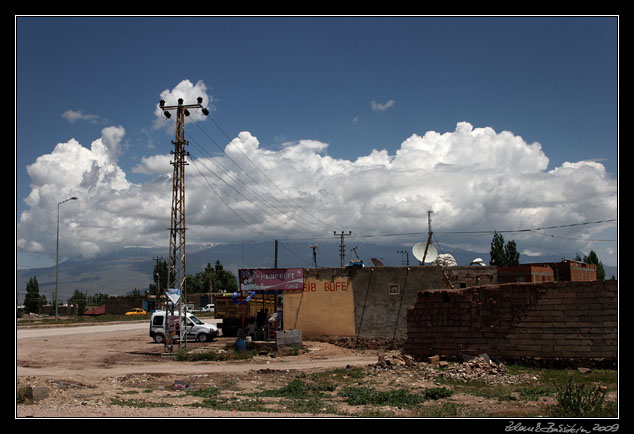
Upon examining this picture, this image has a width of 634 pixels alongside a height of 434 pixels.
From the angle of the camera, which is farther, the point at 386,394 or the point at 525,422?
the point at 386,394

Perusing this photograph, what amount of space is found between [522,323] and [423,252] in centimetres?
1719

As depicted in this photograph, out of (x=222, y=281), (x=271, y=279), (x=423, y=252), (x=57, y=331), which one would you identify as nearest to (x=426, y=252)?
(x=423, y=252)

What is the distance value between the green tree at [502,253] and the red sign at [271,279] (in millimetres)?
60211

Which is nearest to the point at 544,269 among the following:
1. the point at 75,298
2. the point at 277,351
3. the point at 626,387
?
the point at 277,351

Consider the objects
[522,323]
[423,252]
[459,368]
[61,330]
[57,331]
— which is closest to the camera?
[459,368]

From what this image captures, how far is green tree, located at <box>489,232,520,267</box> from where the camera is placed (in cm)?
8231

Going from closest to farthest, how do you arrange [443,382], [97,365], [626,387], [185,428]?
[185,428]
[626,387]
[443,382]
[97,365]

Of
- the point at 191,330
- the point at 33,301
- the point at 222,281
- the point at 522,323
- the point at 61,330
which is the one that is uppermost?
the point at 522,323

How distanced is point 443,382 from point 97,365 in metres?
13.6

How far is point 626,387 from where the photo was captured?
10.0 m

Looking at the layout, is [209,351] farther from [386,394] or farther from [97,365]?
[386,394]

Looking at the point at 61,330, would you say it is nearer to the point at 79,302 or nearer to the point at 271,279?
the point at 271,279

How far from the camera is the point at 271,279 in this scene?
2878 cm

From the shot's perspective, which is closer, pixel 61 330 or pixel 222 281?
pixel 61 330
